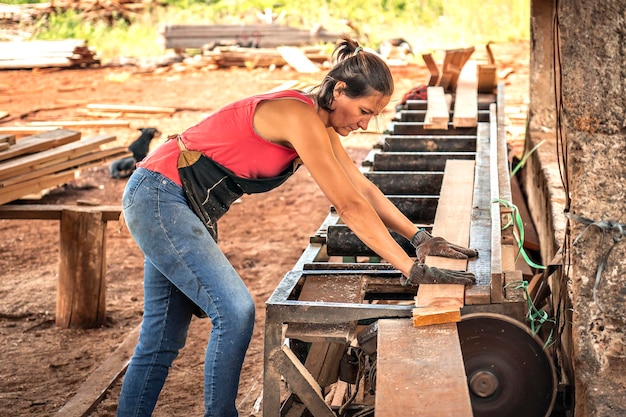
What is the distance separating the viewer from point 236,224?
9742 mm

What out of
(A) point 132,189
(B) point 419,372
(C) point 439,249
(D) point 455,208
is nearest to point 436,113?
(D) point 455,208

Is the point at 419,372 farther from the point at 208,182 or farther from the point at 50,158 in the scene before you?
the point at 50,158

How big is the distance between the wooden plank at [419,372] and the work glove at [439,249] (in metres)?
0.59

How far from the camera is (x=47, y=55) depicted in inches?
792

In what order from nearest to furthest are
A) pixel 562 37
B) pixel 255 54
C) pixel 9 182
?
pixel 562 37 → pixel 9 182 → pixel 255 54

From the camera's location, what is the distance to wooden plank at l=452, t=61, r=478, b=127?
710cm

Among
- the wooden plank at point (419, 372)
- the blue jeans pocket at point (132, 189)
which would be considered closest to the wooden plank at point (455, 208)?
the wooden plank at point (419, 372)

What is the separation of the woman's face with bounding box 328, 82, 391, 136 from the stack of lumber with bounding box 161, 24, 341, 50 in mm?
17616

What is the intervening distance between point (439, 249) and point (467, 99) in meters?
4.54

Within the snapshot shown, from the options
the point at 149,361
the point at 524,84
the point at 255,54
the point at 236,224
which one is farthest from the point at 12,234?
the point at 255,54

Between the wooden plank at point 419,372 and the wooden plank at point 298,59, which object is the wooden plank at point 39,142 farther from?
the wooden plank at point 298,59

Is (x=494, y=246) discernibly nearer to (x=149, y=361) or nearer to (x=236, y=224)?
(x=149, y=361)

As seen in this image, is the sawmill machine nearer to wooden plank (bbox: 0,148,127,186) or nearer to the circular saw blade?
the circular saw blade

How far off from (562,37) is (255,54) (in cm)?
1702
